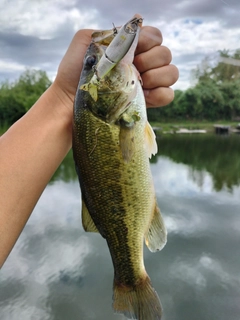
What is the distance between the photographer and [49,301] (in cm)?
809

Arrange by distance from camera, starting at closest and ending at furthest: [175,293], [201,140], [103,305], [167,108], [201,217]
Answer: [103,305]
[175,293]
[201,217]
[201,140]
[167,108]

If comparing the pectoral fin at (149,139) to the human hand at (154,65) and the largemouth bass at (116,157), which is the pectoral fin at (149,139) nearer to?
the largemouth bass at (116,157)

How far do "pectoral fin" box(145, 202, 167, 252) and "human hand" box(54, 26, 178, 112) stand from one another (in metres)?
0.55

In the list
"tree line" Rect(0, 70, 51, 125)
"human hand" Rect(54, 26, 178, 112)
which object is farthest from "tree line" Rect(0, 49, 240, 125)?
"human hand" Rect(54, 26, 178, 112)

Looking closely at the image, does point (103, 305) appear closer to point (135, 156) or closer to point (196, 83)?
point (135, 156)

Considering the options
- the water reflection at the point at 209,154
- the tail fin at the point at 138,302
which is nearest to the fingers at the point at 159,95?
the tail fin at the point at 138,302

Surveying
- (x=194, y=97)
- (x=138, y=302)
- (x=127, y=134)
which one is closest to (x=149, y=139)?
(x=127, y=134)

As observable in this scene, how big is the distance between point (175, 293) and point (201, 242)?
8.09 feet

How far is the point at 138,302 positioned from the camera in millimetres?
1281

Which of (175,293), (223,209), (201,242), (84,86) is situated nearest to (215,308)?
(175,293)

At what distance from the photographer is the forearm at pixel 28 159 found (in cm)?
134

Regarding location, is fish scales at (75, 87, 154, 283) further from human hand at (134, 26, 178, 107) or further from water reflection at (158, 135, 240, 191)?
water reflection at (158, 135, 240, 191)

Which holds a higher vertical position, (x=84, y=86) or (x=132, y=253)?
(x=84, y=86)

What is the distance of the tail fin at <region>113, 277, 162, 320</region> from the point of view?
4.07 feet
